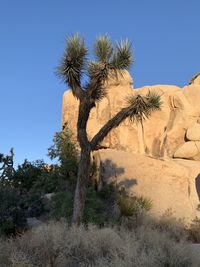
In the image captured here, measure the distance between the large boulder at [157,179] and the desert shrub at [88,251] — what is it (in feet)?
26.4

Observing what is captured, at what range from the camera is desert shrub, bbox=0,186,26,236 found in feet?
43.1

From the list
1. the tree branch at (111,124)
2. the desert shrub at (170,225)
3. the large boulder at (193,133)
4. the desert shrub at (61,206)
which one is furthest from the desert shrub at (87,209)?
the large boulder at (193,133)

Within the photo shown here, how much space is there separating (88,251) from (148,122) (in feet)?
66.6

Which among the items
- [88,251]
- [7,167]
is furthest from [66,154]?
[88,251]

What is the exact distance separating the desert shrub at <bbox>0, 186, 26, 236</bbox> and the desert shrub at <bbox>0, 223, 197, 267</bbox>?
376cm

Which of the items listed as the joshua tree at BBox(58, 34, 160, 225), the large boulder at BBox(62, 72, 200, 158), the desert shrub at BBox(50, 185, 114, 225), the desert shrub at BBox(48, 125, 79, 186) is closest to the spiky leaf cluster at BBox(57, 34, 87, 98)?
the joshua tree at BBox(58, 34, 160, 225)

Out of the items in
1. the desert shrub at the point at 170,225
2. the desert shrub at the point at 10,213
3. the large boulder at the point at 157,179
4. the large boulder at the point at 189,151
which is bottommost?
the desert shrub at the point at 170,225

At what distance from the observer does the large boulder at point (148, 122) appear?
1056 inches

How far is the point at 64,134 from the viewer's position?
20.9 m

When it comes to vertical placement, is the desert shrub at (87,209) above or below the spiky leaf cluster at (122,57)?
below

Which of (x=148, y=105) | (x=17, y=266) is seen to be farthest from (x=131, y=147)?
(x=17, y=266)

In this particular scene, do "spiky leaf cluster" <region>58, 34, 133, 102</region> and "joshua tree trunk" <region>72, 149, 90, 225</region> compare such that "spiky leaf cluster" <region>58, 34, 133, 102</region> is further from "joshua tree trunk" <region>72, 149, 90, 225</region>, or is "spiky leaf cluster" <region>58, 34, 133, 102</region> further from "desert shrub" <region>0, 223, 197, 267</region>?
"desert shrub" <region>0, 223, 197, 267</region>

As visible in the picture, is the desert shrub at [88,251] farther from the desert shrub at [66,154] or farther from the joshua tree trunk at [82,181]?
the desert shrub at [66,154]

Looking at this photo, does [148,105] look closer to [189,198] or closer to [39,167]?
[189,198]
